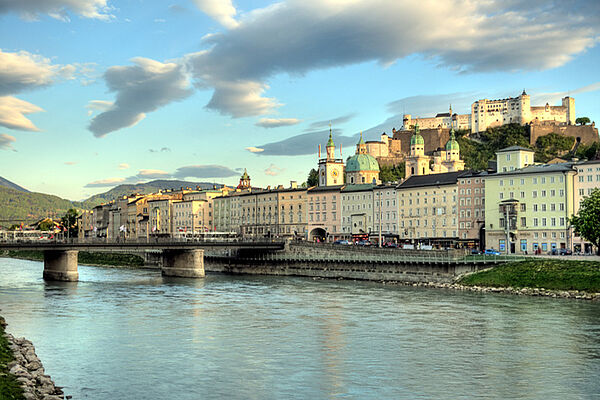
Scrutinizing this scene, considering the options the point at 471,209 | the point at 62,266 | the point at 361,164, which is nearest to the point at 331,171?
the point at 361,164

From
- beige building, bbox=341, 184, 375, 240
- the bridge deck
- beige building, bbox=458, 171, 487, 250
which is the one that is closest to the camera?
the bridge deck

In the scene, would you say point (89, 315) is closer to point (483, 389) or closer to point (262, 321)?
point (262, 321)

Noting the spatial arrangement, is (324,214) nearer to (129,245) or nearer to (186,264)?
(186,264)

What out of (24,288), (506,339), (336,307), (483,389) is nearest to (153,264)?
(24,288)

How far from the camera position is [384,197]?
126 m

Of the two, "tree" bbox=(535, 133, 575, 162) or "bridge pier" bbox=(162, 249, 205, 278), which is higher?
"tree" bbox=(535, 133, 575, 162)

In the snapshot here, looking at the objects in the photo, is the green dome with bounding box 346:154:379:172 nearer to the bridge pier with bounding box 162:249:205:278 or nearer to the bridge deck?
the bridge deck

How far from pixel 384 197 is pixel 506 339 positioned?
85.6 meters

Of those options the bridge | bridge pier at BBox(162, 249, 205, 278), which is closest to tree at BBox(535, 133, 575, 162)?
the bridge

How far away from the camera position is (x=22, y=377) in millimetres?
26469

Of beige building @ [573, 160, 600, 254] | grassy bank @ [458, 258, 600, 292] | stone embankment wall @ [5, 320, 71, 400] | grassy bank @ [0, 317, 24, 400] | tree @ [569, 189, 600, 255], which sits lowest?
stone embankment wall @ [5, 320, 71, 400]

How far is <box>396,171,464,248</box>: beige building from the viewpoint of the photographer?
11162cm

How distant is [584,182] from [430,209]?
28453mm

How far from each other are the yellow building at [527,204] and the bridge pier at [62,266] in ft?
174
